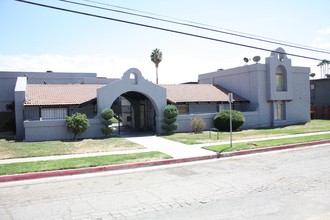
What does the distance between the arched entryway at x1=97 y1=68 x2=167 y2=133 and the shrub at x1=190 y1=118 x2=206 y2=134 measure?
97.0 inches

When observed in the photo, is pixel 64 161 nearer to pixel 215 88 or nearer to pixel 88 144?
pixel 88 144

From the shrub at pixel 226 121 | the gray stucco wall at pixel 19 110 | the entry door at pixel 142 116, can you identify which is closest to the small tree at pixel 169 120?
the shrub at pixel 226 121

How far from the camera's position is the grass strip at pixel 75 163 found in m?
11.7

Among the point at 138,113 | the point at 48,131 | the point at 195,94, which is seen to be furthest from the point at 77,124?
the point at 195,94

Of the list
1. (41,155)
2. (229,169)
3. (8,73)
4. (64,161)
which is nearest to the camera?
(229,169)

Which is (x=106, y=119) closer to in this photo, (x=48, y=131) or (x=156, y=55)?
(x=48, y=131)

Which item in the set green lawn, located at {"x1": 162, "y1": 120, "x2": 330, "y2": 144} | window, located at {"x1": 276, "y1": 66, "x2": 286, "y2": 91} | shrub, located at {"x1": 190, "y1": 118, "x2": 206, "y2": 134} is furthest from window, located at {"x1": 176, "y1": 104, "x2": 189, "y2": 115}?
window, located at {"x1": 276, "y1": 66, "x2": 286, "y2": 91}

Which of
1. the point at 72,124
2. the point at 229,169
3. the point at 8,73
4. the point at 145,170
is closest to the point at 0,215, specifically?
the point at 145,170

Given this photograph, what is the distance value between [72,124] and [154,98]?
670 cm

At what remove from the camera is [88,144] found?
18875 millimetres

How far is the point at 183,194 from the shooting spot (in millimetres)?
8461

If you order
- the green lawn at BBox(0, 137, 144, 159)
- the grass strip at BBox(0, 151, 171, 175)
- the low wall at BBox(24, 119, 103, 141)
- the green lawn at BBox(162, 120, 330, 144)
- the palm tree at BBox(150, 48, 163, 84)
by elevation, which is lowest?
the grass strip at BBox(0, 151, 171, 175)

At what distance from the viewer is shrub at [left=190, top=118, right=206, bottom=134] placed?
24155 millimetres

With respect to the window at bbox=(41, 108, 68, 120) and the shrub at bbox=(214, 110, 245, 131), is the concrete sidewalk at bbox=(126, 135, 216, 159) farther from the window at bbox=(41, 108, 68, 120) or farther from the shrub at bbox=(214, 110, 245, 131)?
the window at bbox=(41, 108, 68, 120)
